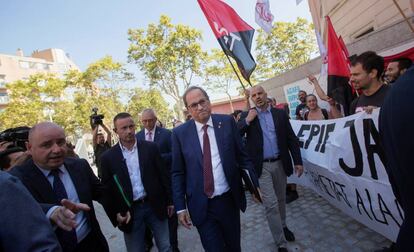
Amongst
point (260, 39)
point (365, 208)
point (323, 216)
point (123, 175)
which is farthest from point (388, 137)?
point (260, 39)

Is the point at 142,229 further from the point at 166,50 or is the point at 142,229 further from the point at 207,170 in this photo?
the point at 166,50

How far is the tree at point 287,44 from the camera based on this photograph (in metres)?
28.8

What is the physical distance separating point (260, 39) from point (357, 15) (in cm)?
2043

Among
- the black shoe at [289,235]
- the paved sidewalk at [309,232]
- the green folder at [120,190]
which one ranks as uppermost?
the green folder at [120,190]

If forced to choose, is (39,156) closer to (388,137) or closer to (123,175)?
(123,175)

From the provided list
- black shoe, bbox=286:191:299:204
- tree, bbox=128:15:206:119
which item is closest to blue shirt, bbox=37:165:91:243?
black shoe, bbox=286:191:299:204

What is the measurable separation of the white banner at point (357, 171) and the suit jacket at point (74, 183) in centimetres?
269

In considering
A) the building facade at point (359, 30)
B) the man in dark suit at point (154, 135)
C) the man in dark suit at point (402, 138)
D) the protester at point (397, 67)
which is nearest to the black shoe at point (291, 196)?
the man in dark suit at point (154, 135)

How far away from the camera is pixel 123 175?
3254mm

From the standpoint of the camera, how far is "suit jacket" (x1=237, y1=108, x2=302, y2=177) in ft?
12.6

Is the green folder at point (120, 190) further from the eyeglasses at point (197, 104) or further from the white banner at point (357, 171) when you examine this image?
the white banner at point (357, 171)

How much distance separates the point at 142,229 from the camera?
10.8 ft

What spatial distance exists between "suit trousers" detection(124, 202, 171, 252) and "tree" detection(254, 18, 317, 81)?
1108 inches

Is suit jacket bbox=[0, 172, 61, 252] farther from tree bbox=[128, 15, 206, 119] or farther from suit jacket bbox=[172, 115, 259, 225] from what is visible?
tree bbox=[128, 15, 206, 119]
